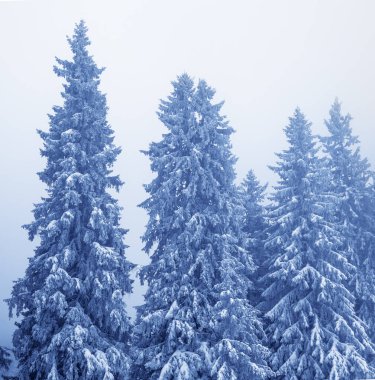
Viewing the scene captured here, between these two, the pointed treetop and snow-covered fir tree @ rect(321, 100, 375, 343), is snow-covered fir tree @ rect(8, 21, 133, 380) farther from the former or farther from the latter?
snow-covered fir tree @ rect(321, 100, 375, 343)

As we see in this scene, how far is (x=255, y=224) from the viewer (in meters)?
26.2

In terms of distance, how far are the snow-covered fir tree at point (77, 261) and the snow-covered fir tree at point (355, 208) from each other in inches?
522

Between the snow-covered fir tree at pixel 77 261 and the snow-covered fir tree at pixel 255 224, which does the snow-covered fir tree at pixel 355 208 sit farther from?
the snow-covered fir tree at pixel 77 261

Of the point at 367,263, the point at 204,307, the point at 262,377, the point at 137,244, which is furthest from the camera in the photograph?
the point at 137,244

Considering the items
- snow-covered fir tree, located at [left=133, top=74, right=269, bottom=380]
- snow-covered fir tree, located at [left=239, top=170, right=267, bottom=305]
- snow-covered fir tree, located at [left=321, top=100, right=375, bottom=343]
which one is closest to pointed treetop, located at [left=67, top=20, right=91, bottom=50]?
snow-covered fir tree, located at [left=133, top=74, right=269, bottom=380]

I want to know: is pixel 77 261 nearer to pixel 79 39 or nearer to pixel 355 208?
pixel 79 39

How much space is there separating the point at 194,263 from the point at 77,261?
5112mm

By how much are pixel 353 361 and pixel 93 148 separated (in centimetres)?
1518

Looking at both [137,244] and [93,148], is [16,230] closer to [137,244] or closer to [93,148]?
[137,244]

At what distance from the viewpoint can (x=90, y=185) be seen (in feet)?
56.5

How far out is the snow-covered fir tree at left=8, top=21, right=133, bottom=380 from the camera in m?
14.9

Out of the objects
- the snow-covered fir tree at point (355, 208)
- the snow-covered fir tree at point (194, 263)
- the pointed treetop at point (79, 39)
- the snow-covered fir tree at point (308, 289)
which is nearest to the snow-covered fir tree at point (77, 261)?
the pointed treetop at point (79, 39)

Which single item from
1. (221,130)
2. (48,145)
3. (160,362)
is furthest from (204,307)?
(48,145)

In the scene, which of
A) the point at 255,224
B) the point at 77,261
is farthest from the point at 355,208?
the point at 77,261
